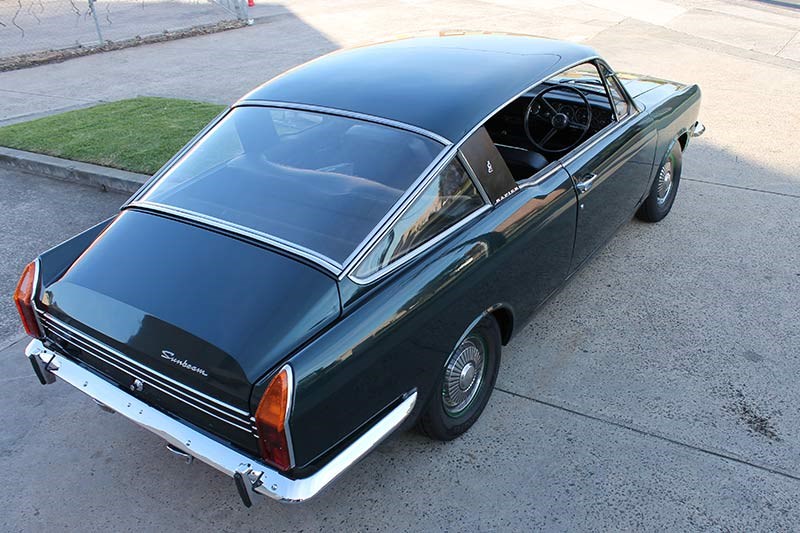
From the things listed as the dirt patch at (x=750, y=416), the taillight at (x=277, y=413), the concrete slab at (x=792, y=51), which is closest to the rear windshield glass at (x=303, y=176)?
the taillight at (x=277, y=413)

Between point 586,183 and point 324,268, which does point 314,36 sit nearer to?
point 586,183

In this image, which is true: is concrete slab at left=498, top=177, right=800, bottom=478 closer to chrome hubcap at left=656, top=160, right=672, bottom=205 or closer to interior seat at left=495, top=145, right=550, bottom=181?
chrome hubcap at left=656, top=160, right=672, bottom=205

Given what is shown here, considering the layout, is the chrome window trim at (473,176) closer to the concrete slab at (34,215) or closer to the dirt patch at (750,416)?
the dirt patch at (750,416)

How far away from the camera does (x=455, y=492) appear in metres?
2.78

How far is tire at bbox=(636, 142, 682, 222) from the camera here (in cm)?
479

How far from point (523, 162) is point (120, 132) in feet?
16.5

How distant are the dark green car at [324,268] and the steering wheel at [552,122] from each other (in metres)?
0.40

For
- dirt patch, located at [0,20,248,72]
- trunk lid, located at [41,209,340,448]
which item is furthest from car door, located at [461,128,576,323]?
dirt patch, located at [0,20,248,72]

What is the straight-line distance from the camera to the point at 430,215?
8.84 feet

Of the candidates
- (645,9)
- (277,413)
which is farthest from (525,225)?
(645,9)

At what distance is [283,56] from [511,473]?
992cm

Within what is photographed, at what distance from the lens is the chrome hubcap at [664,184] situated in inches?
190

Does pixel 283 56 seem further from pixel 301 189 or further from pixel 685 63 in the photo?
pixel 301 189

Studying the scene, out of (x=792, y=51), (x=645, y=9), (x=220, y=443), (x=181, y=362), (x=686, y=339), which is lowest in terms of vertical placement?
(x=792, y=51)
